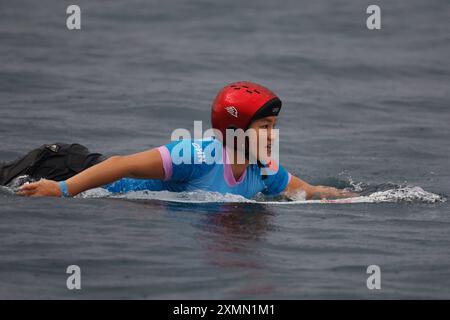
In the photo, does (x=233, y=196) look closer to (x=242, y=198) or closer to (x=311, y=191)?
(x=242, y=198)

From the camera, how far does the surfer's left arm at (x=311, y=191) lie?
1034 cm

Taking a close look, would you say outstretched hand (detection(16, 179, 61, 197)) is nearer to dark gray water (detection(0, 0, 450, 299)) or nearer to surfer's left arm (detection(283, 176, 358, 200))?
dark gray water (detection(0, 0, 450, 299))

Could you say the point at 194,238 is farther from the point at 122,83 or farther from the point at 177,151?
the point at 122,83

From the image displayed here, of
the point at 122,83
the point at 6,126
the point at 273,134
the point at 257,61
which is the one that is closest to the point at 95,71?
the point at 122,83

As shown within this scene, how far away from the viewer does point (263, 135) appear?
9430 mm

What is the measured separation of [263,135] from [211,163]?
1.67ft

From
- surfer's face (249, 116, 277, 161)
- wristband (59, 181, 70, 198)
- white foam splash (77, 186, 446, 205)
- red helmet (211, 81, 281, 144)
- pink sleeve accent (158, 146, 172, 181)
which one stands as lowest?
white foam splash (77, 186, 446, 205)

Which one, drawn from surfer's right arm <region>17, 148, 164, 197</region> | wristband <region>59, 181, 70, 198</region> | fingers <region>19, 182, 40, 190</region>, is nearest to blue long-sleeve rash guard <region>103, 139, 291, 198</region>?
surfer's right arm <region>17, 148, 164, 197</region>

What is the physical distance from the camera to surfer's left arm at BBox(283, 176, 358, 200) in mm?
10336

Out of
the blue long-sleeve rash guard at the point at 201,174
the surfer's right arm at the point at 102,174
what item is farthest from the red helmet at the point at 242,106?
the surfer's right arm at the point at 102,174

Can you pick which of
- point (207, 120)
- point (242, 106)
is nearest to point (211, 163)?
point (242, 106)

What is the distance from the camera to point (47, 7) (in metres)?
23.4

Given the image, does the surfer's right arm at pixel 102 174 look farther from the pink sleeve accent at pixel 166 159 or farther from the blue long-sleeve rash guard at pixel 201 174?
the blue long-sleeve rash guard at pixel 201 174

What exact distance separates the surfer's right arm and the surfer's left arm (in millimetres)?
1796
